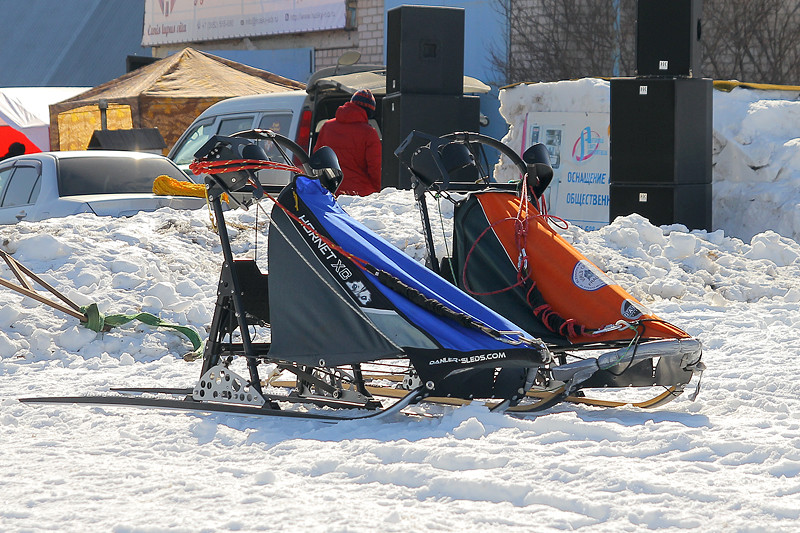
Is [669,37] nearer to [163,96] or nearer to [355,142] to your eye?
[355,142]

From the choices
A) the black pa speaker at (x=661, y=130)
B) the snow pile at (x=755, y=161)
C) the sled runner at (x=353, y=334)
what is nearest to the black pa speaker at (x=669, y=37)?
the black pa speaker at (x=661, y=130)

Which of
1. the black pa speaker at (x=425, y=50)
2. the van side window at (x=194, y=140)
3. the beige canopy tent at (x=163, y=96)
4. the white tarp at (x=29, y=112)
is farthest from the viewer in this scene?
the white tarp at (x=29, y=112)

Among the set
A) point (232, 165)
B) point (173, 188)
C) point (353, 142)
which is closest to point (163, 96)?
point (353, 142)

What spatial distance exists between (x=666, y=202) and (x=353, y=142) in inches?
116

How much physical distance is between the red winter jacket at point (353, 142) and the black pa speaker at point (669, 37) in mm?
2577

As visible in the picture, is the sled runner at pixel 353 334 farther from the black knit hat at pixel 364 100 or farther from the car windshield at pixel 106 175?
the black knit hat at pixel 364 100

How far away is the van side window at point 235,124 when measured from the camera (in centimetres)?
1302

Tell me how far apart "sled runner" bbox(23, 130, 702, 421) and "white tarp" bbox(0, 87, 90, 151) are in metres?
18.7

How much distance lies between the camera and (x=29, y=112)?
908 inches

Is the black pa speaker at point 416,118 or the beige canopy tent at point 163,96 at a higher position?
the beige canopy tent at point 163,96

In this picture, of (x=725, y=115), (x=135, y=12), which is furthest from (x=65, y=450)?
(x=135, y=12)

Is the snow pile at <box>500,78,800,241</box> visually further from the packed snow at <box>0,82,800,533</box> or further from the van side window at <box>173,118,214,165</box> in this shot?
the van side window at <box>173,118,214,165</box>

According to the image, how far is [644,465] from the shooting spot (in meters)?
3.88

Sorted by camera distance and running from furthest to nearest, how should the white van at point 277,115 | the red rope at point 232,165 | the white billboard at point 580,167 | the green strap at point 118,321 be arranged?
the white van at point 277,115
the white billboard at point 580,167
the green strap at point 118,321
the red rope at point 232,165
